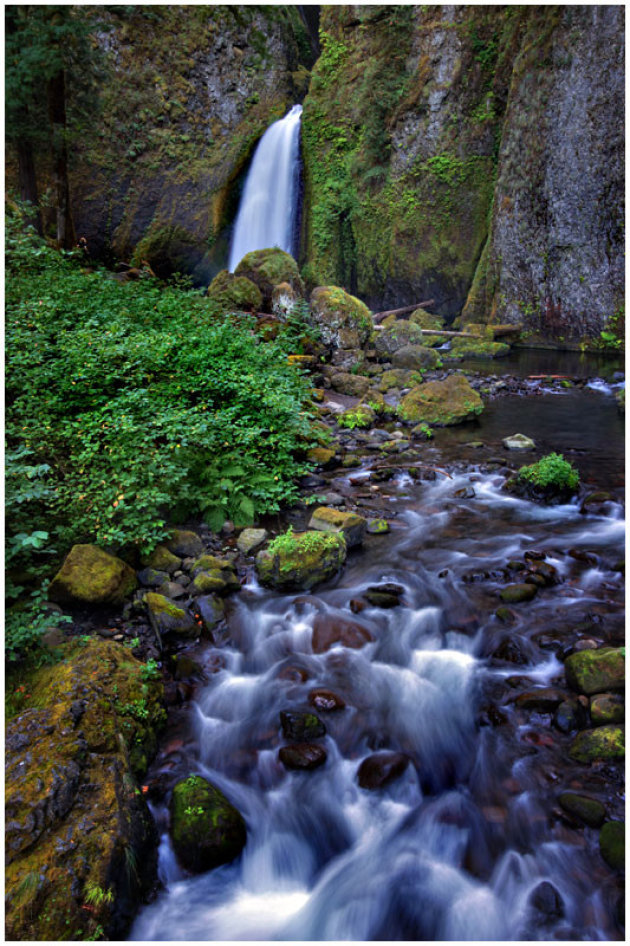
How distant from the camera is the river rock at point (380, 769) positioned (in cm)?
290

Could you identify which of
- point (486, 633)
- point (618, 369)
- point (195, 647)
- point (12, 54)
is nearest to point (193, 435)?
point (195, 647)

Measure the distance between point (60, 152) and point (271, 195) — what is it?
13.5 m

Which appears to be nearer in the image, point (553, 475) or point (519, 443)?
point (553, 475)

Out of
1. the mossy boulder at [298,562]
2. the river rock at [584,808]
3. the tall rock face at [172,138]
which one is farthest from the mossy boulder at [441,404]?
the tall rock face at [172,138]

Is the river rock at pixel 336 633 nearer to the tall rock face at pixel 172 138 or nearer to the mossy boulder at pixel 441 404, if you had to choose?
the mossy boulder at pixel 441 404

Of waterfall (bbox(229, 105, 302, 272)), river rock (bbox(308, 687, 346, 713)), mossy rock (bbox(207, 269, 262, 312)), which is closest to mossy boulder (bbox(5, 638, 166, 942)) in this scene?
river rock (bbox(308, 687, 346, 713))

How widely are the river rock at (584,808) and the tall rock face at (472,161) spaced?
15157 millimetres

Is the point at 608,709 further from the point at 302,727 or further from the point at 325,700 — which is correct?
the point at 302,727

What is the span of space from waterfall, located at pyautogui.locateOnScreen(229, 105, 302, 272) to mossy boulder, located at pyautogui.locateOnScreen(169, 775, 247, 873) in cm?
2226

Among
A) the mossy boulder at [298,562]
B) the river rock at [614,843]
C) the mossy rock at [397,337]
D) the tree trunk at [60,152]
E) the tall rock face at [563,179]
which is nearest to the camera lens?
the river rock at [614,843]

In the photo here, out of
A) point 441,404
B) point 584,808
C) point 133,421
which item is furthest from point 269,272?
point 584,808

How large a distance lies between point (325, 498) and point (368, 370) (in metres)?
6.54

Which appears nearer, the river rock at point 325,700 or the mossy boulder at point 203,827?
the mossy boulder at point 203,827

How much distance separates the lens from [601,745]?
8.81ft
